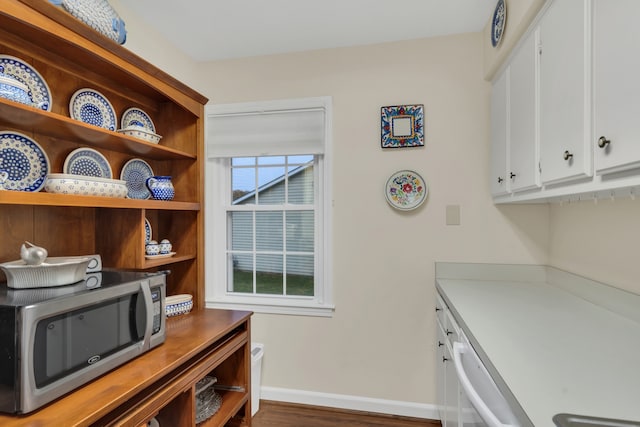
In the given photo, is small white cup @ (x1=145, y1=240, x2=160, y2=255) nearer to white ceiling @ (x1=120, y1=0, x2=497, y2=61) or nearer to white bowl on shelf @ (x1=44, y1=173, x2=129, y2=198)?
white bowl on shelf @ (x1=44, y1=173, x2=129, y2=198)

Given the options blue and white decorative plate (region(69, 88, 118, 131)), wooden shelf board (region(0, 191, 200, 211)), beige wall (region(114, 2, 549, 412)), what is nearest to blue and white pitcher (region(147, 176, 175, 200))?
wooden shelf board (region(0, 191, 200, 211))

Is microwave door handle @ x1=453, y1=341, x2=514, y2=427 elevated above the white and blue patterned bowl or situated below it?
below

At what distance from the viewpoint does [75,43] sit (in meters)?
1.22

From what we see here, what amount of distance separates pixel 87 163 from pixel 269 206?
3.94 feet

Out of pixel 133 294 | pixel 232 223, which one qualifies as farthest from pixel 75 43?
pixel 232 223

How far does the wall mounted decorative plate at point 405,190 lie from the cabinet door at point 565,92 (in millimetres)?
841

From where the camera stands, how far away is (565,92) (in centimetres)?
117

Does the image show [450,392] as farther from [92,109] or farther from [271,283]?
[92,109]

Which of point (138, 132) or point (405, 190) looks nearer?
point (138, 132)

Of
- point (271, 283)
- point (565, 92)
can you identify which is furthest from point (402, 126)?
point (271, 283)

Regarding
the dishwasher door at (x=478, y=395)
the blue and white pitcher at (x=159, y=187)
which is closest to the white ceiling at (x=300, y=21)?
the blue and white pitcher at (x=159, y=187)

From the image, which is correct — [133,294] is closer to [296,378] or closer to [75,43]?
[75,43]

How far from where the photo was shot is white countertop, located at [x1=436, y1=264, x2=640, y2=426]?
75 cm

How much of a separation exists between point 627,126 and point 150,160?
7.13ft
